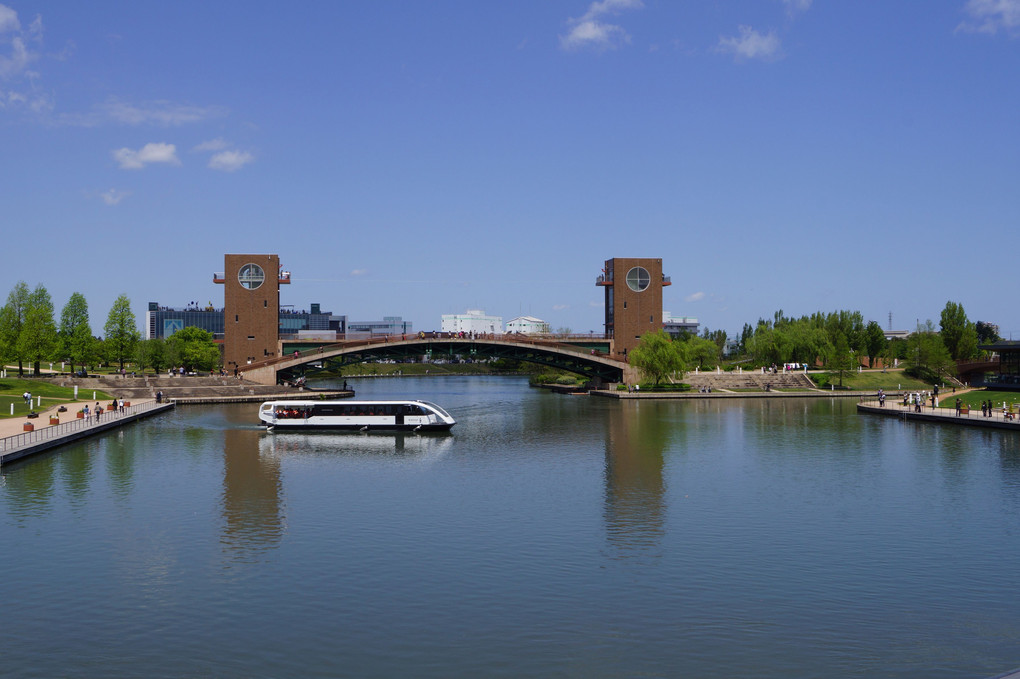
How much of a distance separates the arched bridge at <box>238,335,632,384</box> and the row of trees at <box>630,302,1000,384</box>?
9019 millimetres

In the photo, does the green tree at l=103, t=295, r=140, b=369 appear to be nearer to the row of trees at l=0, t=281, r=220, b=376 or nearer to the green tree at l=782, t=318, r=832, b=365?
the row of trees at l=0, t=281, r=220, b=376

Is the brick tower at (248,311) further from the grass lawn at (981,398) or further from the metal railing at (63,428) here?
the grass lawn at (981,398)

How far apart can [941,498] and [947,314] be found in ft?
357

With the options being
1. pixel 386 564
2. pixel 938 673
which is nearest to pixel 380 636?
pixel 386 564

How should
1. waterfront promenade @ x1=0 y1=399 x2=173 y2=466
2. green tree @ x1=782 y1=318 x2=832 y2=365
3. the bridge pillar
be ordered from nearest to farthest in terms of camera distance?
waterfront promenade @ x1=0 y1=399 x2=173 y2=466 < the bridge pillar < green tree @ x1=782 y1=318 x2=832 y2=365

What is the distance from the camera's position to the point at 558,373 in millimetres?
168750

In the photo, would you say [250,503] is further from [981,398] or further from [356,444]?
[981,398]

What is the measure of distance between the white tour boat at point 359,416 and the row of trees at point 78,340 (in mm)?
38205

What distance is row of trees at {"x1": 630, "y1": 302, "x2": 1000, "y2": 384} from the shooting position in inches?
4636

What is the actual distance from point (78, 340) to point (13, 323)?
34.9 ft

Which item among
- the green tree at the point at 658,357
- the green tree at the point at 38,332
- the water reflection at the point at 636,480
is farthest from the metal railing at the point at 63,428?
the green tree at the point at 658,357

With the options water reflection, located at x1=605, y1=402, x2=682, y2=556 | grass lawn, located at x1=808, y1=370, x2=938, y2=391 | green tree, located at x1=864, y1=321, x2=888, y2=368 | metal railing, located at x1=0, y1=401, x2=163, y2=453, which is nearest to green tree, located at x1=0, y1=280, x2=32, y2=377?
metal railing, located at x1=0, y1=401, x2=163, y2=453

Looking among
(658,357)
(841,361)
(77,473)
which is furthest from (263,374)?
(841,361)

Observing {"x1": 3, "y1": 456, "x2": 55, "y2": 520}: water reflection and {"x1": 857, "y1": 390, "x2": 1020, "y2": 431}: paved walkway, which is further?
{"x1": 857, "y1": 390, "x2": 1020, "y2": 431}: paved walkway
